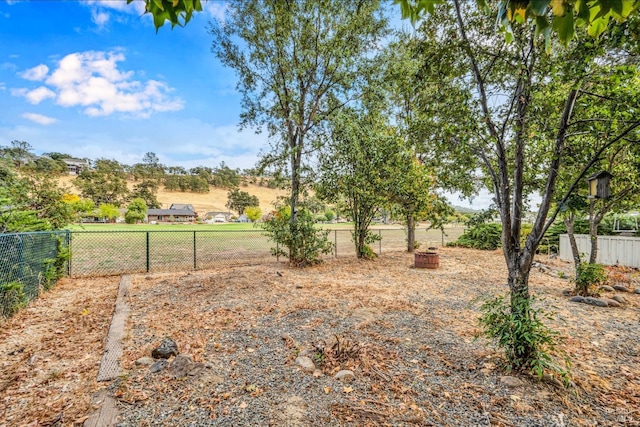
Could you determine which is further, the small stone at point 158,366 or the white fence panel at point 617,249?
the white fence panel at point 617,249

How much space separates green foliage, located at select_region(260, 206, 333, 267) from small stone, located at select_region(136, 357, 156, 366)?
5803 millimetres

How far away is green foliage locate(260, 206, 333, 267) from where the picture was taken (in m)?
8.76

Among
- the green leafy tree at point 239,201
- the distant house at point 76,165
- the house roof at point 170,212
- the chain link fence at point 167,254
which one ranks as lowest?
the chain link fence at point 167,254

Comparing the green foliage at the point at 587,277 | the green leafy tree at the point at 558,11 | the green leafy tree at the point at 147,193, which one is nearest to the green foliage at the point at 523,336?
Result: the green leafy tree at the point at 558,11

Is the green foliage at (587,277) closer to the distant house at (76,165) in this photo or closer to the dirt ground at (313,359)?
the dirt ground at (313,359)

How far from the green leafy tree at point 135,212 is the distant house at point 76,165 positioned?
26.8m

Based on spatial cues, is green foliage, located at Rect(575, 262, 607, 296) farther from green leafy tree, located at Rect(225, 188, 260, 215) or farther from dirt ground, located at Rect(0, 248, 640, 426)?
green leafy tree, located at Rect(225, 188, 260, 215)

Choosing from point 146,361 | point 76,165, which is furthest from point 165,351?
point 76,165

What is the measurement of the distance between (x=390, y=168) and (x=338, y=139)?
1965 mm

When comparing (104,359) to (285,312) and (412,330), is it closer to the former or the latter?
(285,312)

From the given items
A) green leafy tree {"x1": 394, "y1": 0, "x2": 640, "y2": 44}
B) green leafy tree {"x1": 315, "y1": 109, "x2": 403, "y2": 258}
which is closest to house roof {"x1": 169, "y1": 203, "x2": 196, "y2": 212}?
→ green leafy tree {"x1": 315, "y1": 109, "x2": 403, "y2": 258}

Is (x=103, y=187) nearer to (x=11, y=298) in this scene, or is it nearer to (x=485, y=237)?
(x=11, y=298)

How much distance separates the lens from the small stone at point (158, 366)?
9.16 feet

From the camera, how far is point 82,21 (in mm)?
6328
